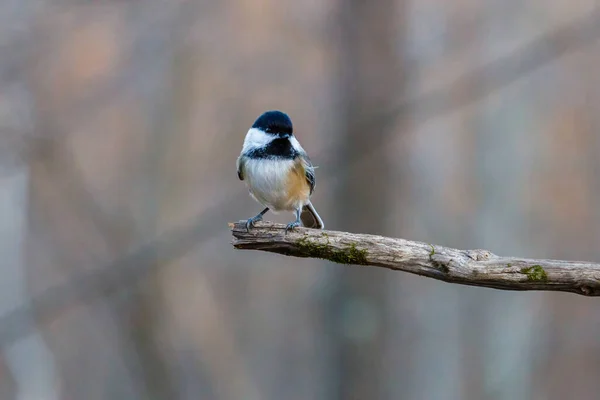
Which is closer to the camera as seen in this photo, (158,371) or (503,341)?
(158,371)

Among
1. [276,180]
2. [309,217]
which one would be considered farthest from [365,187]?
[276,180]

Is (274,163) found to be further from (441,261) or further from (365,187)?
(441,261)

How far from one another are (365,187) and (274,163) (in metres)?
0.92

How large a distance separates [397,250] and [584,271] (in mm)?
611

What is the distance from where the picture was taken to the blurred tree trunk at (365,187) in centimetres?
395

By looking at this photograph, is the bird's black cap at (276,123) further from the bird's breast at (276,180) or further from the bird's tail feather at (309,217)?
the bird's tail feather at (309,217)

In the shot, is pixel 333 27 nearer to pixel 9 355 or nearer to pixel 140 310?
pixel 140 310

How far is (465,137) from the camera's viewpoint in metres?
6.96

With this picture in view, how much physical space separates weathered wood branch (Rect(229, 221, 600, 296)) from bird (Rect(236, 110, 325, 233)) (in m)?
0.92

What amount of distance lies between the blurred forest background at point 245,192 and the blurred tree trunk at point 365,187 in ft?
1.14

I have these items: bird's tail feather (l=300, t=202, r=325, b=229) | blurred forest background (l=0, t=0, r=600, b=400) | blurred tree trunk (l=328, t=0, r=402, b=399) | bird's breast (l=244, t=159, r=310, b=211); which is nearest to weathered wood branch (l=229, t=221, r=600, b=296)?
bird's breast (l=244, t=159, r=310, b=211)

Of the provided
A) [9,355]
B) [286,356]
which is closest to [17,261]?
[9,355]

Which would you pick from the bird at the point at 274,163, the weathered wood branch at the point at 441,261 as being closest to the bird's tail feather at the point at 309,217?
the bird at the point at 274,163

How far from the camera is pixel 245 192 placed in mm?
6176
